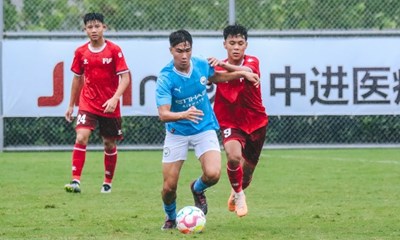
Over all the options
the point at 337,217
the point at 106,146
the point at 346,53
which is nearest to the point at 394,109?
the point at 346,53

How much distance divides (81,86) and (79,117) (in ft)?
1.46

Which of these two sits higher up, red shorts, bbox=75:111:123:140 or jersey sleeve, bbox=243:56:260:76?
jersey sleeve, bbox=243:56:260:76

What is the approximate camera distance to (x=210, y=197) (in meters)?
12.6

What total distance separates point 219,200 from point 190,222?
3.04 metres

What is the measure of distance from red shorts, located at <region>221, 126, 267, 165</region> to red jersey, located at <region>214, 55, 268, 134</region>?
0.16 ft

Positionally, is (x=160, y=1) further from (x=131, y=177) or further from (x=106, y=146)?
(x=106, y=146)

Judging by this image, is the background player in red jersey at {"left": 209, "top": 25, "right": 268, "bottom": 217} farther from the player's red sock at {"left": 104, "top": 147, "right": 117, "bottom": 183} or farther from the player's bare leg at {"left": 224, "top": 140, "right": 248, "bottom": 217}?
the player's red sock at {"left": 104, "top": 147, "right": 117, "bottom": 183}

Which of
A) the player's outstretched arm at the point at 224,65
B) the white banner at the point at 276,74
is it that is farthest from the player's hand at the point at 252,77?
the white banner at the point at 276,74

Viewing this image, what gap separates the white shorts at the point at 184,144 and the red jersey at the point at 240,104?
1132mm

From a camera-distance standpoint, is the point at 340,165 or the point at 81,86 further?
the point at 340,165

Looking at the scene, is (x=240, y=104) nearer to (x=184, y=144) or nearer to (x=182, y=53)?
(x=184, y=144)

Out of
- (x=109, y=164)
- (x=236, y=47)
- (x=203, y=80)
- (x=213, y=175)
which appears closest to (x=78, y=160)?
(x=109, y=164)

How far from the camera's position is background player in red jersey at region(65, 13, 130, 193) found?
43.6ft

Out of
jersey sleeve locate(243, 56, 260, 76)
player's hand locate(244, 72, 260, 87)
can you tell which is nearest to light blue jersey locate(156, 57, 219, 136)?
player's hand locate(244, 72, 260, 87)
